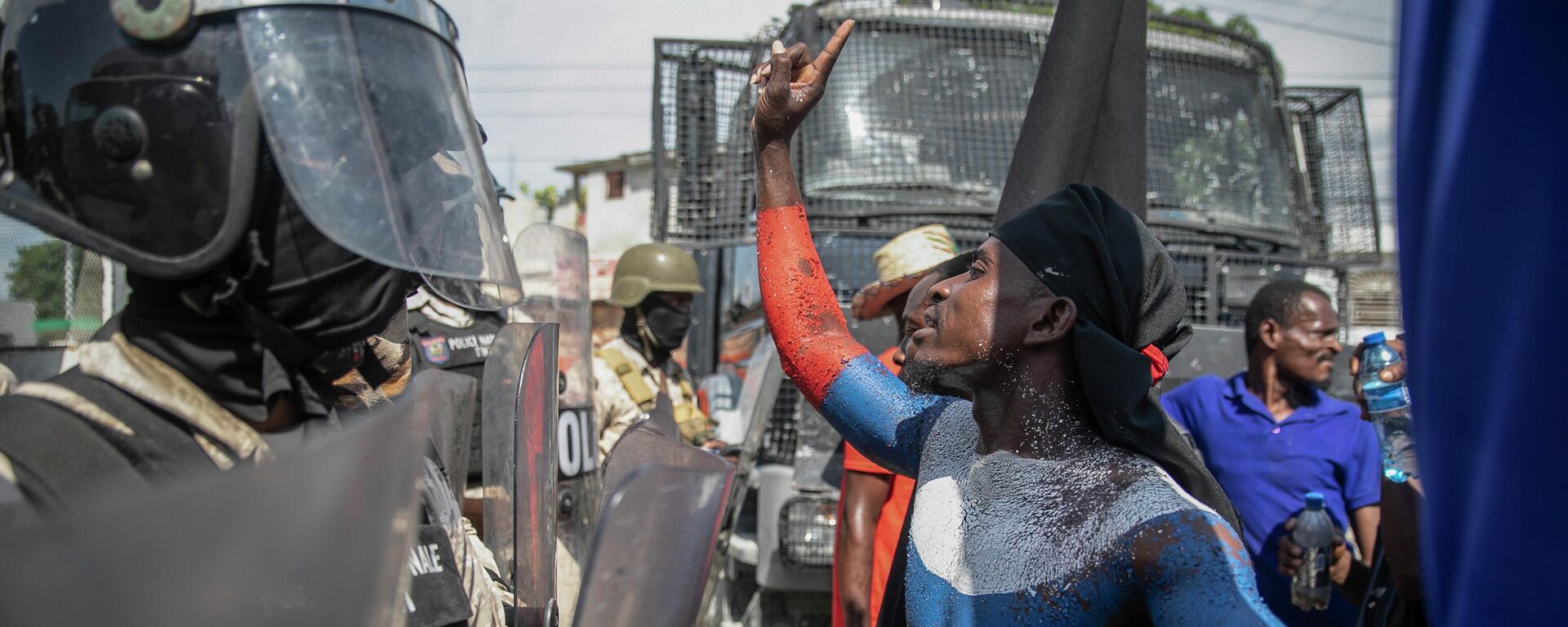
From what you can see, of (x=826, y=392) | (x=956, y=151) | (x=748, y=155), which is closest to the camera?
(x=826, y=392)

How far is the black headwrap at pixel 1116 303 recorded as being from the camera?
5.19 ft

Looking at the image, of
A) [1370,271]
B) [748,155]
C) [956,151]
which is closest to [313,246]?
[956,151]

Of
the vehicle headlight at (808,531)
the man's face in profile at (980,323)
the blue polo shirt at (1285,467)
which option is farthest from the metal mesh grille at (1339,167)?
the man's face in profile at (980,323)

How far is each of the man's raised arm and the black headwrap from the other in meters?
0.41

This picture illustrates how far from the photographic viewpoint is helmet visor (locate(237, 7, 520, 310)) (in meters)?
1.32

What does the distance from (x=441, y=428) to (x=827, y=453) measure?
7.89ft

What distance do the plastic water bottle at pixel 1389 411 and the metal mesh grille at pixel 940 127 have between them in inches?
86.9

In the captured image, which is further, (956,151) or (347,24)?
(956,151)

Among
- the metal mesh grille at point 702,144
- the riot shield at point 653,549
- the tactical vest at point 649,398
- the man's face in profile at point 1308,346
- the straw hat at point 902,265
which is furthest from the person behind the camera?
the metal mesh grille at point 702,144

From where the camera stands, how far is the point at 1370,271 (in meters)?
6.01

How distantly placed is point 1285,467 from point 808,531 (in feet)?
5.29

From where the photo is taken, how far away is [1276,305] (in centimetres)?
362

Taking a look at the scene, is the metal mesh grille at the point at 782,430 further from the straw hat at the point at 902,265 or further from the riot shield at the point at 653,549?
the riot shield at the point at 653,549

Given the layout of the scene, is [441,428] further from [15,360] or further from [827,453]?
[827,453]
